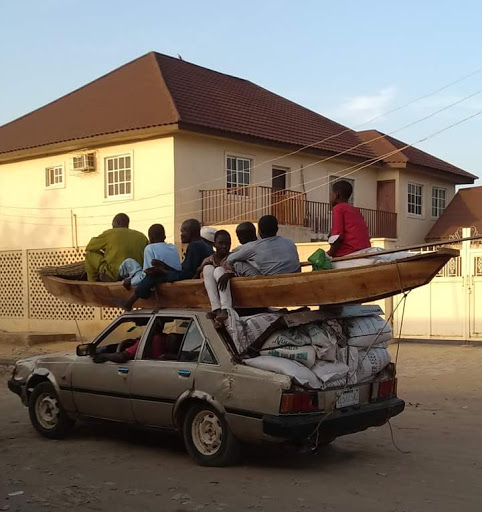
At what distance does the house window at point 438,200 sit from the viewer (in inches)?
1172

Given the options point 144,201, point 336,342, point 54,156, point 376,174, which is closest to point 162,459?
point 336,342

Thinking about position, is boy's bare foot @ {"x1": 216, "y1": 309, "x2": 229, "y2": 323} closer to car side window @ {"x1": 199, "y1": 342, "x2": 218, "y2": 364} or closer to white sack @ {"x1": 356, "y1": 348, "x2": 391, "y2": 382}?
car side window @ {"x1": 199, "y1": 342, "x2": 218, "y2": 364}

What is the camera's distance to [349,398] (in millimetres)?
6805

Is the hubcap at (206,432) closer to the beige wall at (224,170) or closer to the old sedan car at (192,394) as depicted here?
the old sedan car at (192,394)

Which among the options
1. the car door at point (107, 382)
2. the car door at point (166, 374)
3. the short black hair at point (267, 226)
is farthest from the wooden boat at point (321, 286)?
the short black hair at point (267, 226)

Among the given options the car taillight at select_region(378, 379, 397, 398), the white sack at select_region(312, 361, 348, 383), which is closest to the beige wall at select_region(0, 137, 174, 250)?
the car taillight at select_region(378, 379, 397, 398)

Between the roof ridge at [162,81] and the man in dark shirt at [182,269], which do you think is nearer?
the man in dark shirt at [182,269]

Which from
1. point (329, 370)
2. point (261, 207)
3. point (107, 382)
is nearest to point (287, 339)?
point (329, 370)

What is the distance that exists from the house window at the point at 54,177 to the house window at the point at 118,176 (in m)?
2.03

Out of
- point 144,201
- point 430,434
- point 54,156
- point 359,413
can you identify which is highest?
point 54,156

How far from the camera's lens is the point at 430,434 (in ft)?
27.6

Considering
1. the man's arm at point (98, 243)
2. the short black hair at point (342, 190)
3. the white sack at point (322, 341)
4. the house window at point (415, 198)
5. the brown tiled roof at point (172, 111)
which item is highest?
the brown tiled roof at point (172, 111)

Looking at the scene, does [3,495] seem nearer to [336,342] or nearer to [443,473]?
[336,342]

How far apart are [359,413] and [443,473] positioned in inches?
34.0
